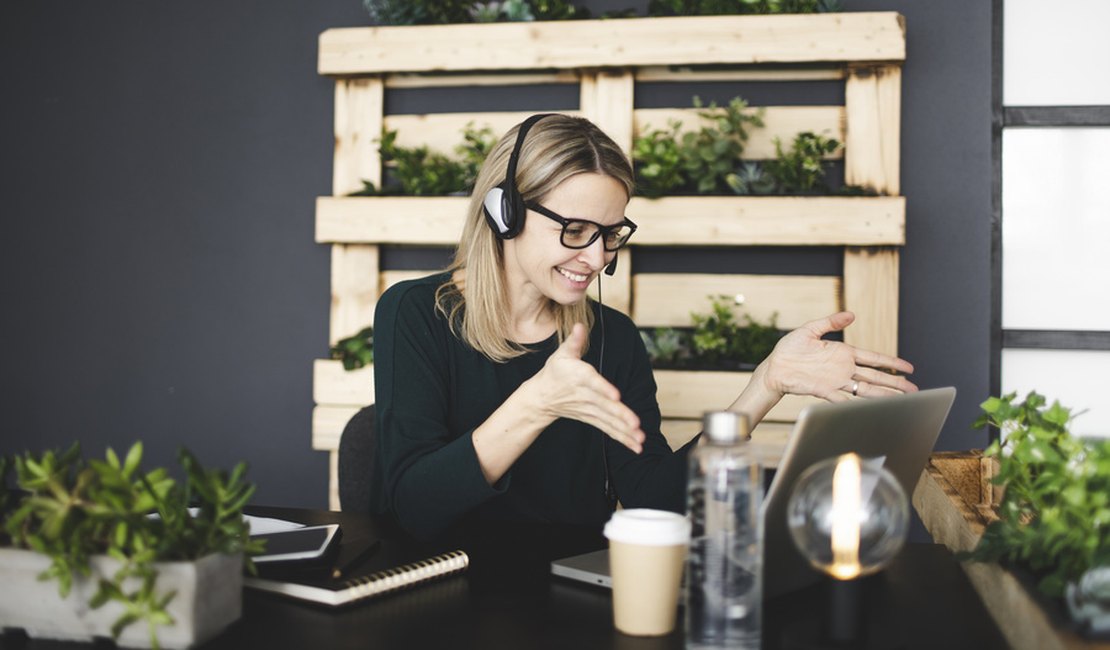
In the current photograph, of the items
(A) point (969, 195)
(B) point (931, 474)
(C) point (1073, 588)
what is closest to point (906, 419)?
(C) point (1073, 588)

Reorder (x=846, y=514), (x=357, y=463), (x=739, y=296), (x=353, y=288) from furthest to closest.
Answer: (x=353, y=288), (x=739, y=296), (x=357, y=463), (x=846, y=514)

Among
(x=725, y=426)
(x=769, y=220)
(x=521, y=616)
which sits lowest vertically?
(x=521, y=616)

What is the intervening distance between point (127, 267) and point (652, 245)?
1.80 metres

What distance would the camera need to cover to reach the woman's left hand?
1560mm

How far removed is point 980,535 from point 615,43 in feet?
6.62

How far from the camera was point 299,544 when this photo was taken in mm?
1181

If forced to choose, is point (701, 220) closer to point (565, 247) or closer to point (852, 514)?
Answer: point (565, 247)

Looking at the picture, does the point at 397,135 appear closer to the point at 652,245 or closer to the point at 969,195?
the point at 652,245

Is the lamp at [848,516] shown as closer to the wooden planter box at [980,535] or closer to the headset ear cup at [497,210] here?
the wooden planter box at [980,535]

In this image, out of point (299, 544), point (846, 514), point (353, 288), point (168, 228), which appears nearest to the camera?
point (846, 514)

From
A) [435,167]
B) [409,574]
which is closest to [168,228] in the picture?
[435,167]

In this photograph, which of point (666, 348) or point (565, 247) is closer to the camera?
point (565, 247)

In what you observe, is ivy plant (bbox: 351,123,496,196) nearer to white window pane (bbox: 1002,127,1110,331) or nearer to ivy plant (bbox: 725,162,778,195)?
ivy plant (bbox: 725,162,778,195)

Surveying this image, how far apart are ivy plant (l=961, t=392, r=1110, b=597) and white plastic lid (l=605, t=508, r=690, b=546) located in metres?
0.31
